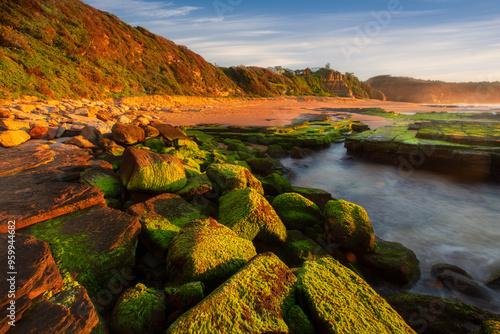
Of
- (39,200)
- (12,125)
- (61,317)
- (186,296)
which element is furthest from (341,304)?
(12,125)

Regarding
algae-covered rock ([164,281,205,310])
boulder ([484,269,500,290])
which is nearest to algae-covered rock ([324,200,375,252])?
boulder ([484,269,500,290])

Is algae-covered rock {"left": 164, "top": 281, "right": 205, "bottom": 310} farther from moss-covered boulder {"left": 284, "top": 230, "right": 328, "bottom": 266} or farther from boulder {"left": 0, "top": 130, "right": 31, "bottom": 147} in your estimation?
boulder {"left": 0, "top": 130, "right": 31, "bottom": 147}

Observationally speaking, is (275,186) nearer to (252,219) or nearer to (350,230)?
(350,230)

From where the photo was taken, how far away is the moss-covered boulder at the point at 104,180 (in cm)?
360

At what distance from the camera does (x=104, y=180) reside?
12.3 feet

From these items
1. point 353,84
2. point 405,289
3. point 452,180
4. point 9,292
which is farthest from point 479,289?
point 353,84

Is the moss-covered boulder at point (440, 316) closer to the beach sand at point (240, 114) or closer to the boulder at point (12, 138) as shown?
the boulder at point (12, 138)

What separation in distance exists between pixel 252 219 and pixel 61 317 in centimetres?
195

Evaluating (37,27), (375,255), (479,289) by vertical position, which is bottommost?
(479,289)

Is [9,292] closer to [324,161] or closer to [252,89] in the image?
[324,161]

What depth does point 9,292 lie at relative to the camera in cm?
152

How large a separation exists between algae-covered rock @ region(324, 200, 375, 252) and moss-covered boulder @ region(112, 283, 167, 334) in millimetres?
2415

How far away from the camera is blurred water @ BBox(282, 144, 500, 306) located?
14.0ft

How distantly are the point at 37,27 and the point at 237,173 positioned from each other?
25.8m
